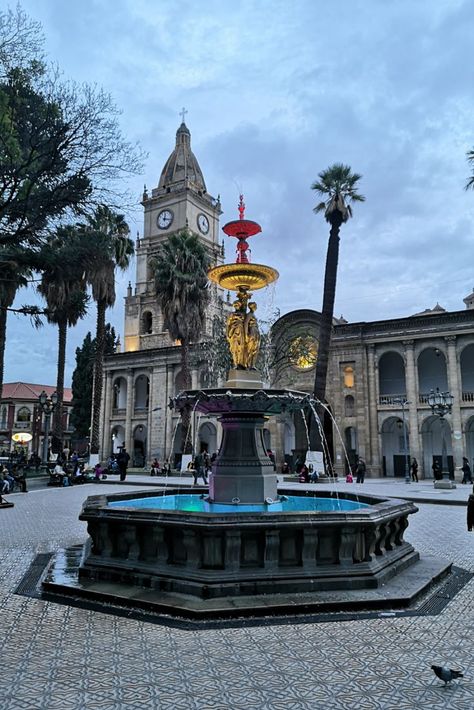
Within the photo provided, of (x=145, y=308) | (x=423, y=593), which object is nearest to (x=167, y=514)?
(x=423, y=593)

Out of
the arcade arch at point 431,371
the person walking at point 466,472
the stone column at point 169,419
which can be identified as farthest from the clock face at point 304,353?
the person walking at point 466,472

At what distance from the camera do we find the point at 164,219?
58281 mm

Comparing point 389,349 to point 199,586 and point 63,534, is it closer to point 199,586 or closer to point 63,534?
point 63,534

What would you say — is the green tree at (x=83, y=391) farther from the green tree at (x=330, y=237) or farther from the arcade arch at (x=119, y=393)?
the green tree at (x=330, y=237)

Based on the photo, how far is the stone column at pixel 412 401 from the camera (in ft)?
109

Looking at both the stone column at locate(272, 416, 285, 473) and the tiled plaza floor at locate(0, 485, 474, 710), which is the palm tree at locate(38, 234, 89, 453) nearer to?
the tiled plaza floor at locate(0, 485, 474, 710)

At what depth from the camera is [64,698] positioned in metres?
3.68

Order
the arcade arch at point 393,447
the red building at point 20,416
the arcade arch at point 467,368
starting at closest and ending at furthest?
the arcade arch at point 467,368 → the arcade arch at point 393,447 → the red building at point 20,416

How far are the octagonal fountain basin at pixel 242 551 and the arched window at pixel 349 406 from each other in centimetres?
2905

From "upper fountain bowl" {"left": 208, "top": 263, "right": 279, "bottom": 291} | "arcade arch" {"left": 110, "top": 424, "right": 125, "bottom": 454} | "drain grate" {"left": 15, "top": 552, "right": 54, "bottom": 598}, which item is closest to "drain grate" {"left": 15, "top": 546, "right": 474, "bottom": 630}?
"drain grate" {"left": 15, "top": 552, "right": 54, "bottom": 598}

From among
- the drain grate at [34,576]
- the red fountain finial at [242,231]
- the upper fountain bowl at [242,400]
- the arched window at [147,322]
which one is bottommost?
the drain grate at [34,576]

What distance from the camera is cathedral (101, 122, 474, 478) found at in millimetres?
33031

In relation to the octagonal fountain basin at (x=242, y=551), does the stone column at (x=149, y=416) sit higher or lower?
higher

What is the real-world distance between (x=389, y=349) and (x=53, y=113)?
28321 mm
